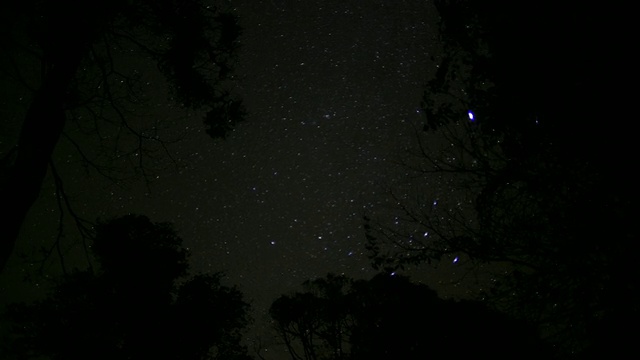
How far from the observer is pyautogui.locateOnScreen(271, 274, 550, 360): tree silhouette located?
8.34 m

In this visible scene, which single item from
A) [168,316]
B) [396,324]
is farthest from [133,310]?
[396,324]

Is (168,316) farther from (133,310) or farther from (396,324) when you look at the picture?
(396,324)

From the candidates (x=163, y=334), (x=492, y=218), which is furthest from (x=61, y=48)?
(x=163, y=334)

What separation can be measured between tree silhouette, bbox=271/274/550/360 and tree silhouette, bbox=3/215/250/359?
3.09 meters

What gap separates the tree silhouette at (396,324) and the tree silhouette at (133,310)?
3.09 metres

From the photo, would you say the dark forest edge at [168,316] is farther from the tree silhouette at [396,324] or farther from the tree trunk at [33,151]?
the tree trunk at [33,151]

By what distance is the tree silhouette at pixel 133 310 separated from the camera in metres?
9.54

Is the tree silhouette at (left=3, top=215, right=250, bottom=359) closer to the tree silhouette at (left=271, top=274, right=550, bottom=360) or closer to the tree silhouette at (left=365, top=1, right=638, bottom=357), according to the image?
the tree silhouette at (left=271, top=274, right=550, bottom=360)

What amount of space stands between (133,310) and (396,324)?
586 cm

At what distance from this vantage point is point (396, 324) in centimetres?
1050

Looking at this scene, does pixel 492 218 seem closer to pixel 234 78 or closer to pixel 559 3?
pixel 559 3

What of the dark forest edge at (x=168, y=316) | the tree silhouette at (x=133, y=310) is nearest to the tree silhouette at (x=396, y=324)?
the dark forest edge at (x=168, y=316)

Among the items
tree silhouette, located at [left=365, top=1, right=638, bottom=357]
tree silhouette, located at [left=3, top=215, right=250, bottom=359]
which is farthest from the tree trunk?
tree silhouette, located at [left=3, top=215, right=250, bottom=359]

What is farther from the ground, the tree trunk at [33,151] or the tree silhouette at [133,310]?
the tree silhouette at [133,310]
